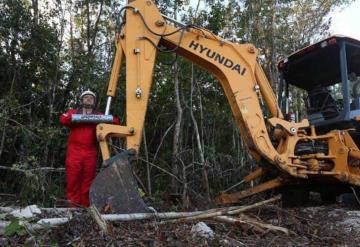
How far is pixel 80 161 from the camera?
19.5 ft

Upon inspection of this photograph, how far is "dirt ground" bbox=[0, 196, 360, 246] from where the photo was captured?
11.8 feet

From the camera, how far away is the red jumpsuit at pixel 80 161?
233 inches

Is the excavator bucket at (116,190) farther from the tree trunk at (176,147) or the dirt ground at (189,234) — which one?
the tree trunk at (176,147)

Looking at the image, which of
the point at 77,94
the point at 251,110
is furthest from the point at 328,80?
the point at 77,94

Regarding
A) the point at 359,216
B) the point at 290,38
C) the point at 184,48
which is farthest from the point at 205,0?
the point at 359,216

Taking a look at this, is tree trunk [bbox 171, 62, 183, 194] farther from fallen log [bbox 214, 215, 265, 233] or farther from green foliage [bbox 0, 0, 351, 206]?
fallen log [bbox 214, 215, 265, 233]

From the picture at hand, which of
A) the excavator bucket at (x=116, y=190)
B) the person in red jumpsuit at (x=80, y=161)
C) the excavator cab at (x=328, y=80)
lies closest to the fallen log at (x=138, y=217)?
the excavator bucket at (x=116, y=190)

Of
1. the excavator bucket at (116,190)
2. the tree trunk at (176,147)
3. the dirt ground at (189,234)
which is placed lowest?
the dirt ground at (189,234)

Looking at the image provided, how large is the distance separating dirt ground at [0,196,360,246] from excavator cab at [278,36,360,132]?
190 centimetres

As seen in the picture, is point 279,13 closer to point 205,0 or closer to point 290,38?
point 290,38

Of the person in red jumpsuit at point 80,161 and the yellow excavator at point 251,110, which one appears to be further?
the person in red jumpsuit at point 80,161

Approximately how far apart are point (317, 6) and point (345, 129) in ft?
35.4

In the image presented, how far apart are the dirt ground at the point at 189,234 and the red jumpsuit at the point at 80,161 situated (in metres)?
1.85

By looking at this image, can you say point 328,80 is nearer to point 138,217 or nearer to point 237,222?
point 237,222
